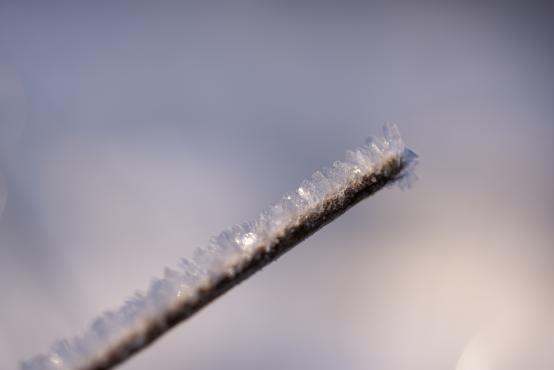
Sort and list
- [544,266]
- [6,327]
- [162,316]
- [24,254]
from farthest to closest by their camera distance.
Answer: [544,266] → [24,254] → [6,327] → [162,316]

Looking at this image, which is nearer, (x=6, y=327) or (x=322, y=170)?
(x=322, y=170)

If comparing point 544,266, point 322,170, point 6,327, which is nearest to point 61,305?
point 6,327

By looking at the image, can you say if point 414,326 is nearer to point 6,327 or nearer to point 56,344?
point 6,327

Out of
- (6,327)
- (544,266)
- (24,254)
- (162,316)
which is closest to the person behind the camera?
(162,316)

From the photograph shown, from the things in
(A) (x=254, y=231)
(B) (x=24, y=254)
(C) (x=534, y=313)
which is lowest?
(C) (x=534, y=313)

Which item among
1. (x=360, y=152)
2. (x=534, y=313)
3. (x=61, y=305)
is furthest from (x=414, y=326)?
(x=360, y=152)

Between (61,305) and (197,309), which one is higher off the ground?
(61,305)

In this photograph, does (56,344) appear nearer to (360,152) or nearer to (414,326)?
(360,152)
